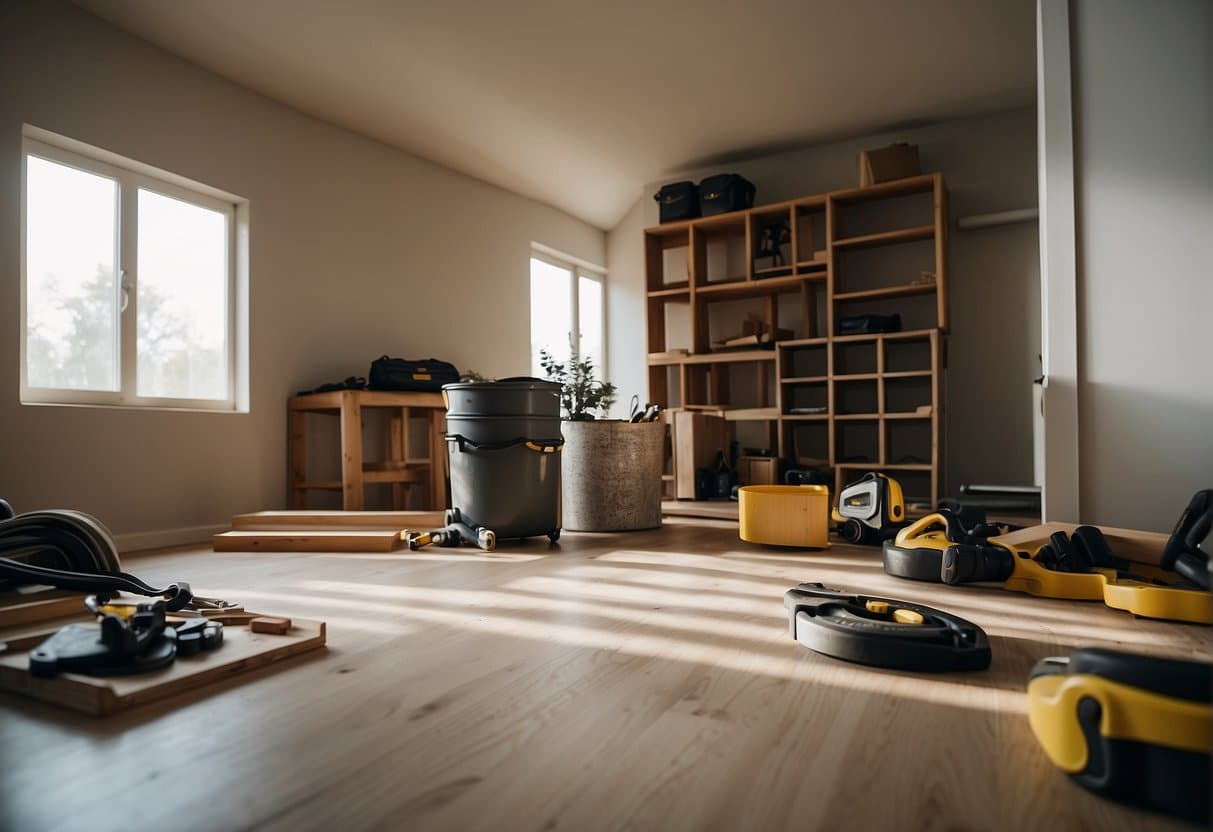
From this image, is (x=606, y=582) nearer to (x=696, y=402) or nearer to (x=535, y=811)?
(x=535, y=811)

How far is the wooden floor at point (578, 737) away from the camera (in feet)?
2.99

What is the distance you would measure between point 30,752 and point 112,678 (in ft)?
0.79

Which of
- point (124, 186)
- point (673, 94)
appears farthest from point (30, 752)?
point (673, 94)

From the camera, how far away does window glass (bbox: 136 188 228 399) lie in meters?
3.66

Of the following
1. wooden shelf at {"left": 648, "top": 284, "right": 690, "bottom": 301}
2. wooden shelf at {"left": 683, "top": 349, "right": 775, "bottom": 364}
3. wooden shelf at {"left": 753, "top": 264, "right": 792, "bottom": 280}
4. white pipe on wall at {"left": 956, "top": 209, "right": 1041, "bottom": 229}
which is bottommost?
wooden shelf at {"left": 683, "top": 349, "right": 775, "bottom": 364}

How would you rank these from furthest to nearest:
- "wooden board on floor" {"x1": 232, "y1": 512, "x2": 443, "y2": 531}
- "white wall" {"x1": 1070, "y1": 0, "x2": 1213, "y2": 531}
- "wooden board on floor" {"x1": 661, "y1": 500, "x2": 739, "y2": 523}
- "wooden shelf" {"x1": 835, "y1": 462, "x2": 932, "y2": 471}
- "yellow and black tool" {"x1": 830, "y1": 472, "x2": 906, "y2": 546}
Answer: "wooden shelf" {"x1": 835, "y1": 462, "x2": 932, "y2": 471}
"wooden board on floor" {"x1": 661, "y1": 500, "x2": 739, "y2": 523}
"wooden board on floor" {"x1": 232, "y1": 512, "x2": 443, "y2": 531}
"yellow and black tool" {"x1": 830, "y1": 472, "x2": 906, "y2": 546}
"white wall" {"x1": 1070, "y1": 0, "x2": 1213, "y2": 531}

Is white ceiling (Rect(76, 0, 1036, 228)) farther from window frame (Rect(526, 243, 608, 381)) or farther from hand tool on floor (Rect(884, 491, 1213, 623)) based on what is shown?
hand tool on floor (Rect(884, 491, 1213, 623))

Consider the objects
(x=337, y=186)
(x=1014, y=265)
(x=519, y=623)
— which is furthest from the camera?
(x=1014, y=265)

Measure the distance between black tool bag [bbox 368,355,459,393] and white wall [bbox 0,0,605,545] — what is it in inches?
17.6

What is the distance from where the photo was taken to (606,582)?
2410mm

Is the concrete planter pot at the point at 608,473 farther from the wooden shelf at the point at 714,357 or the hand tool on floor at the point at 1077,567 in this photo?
the wooden shelf at the point at 714,357

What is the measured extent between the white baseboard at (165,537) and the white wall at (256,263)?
0.01 metres

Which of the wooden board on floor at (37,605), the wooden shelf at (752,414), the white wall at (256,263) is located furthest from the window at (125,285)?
the wooden shelf at (752,414)

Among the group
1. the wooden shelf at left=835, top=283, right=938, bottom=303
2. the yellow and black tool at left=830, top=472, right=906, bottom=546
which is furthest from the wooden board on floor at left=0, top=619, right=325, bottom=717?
the wooden shelf at left=835, top=283, right=938, bottom=303
